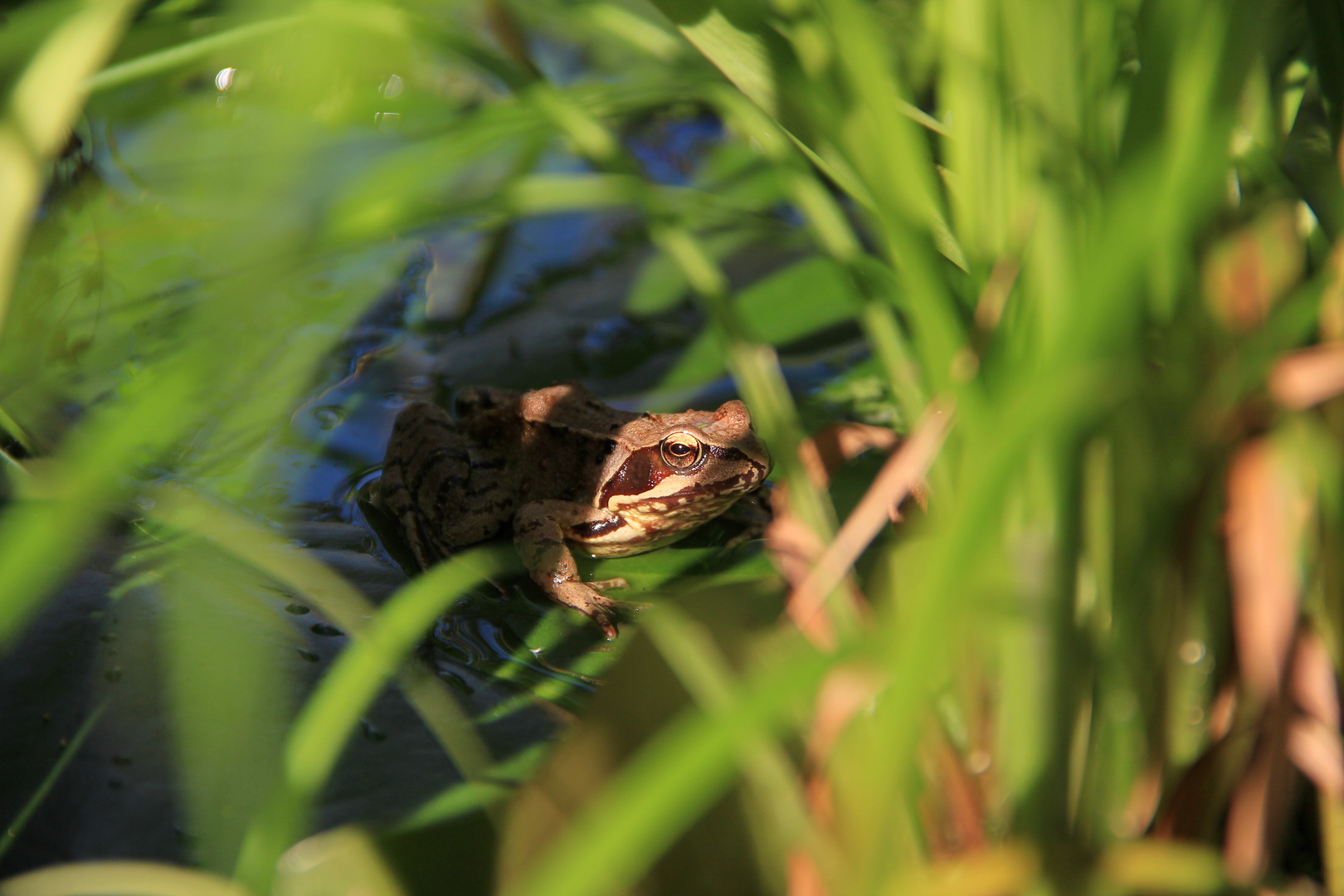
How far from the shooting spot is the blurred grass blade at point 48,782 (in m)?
1.54

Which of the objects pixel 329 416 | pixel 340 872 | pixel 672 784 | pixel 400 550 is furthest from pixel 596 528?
pixel 672 784

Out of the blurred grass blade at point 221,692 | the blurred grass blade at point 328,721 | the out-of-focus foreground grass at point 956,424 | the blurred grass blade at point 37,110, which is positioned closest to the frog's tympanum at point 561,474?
the blurred grass blade at point 221,692

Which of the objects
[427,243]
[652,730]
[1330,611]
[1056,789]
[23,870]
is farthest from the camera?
[427,243]

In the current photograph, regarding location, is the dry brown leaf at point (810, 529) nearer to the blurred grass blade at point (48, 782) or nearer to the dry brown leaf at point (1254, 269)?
the dry brown leaf at point (1254, 269)

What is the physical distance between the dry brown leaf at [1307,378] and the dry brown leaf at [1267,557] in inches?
3.0

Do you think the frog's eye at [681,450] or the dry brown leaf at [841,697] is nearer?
the dry brown leaf at [841,697]

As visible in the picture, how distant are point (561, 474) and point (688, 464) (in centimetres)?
57

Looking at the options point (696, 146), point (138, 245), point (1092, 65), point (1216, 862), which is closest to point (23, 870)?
point (1216, 862)

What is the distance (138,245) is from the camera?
12.2ft

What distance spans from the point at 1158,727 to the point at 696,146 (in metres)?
4.10

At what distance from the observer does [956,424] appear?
3.77 feet

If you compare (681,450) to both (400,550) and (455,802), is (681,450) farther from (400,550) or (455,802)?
(455,802)

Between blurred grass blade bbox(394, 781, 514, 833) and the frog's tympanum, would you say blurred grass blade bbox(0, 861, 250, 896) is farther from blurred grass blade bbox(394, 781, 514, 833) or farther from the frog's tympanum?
the frog's tympanum

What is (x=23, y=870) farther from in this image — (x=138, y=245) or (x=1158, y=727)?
(x=138, y=245)
